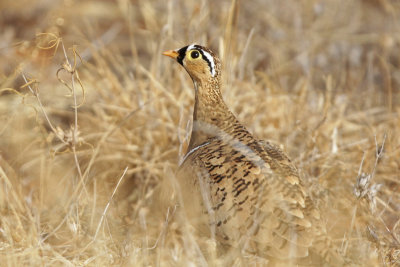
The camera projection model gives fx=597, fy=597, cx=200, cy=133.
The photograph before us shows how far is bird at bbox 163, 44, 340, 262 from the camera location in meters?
2.58

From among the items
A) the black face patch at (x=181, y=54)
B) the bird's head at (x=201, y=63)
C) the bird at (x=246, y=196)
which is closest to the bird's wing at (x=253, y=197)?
the bird at (x=246, y=196)

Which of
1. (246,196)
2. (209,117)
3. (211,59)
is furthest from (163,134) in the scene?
(246,196)

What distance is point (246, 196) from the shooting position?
2.70 metres

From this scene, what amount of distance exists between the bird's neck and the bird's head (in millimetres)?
43

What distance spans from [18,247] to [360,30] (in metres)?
4.73

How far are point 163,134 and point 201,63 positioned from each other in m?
0.96

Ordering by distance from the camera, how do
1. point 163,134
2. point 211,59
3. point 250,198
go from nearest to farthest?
point 250,198 → point 211,59 → point 163,134

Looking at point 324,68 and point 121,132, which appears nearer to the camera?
point 121,132

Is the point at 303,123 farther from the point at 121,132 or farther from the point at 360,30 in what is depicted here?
the point at 360,30

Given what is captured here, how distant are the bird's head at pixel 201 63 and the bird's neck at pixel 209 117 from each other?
4 cm

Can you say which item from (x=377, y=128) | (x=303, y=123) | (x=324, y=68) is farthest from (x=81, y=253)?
(x=324, y=68)

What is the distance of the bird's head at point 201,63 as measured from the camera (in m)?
3.22

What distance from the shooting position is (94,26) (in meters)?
6.58

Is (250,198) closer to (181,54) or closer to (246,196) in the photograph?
(246,196)
